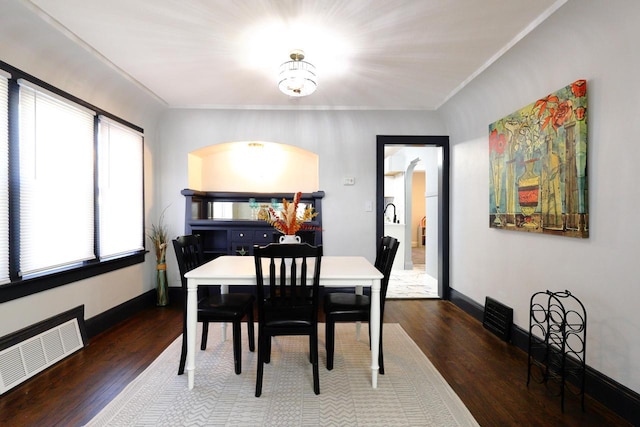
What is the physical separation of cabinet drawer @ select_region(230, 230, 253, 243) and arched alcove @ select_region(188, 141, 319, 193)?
81 centimetres

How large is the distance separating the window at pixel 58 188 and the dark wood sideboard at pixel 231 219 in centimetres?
80

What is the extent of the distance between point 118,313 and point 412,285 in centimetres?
396

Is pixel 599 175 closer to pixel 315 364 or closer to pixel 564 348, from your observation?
pixel 564 348

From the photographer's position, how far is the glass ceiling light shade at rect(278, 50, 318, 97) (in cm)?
Result: 256

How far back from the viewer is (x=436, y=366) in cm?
241

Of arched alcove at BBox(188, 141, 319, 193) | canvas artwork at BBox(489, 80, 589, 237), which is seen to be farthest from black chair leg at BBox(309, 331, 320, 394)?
arched alcove at BBox(188, 141, 319, 193)

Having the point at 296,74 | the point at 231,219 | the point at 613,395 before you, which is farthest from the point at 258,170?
the point at 613,395

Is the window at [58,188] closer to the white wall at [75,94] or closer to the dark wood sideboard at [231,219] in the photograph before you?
the white wall at [75,94]

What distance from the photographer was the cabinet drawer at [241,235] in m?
4.08

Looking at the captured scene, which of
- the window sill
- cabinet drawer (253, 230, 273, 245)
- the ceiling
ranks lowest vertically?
the window sill

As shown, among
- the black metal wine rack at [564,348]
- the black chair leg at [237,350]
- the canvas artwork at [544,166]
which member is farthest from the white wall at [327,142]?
the black metal wine rack at [564,348]

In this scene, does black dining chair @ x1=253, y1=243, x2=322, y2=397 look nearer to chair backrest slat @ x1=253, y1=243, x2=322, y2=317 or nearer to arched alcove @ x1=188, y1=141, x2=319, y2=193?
chair backrest slat @ x1=253, y1=243, x2=322, y2=317

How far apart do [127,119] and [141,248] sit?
1.46 meters

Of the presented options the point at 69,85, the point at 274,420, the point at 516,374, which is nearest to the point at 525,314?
the point at 516,374
